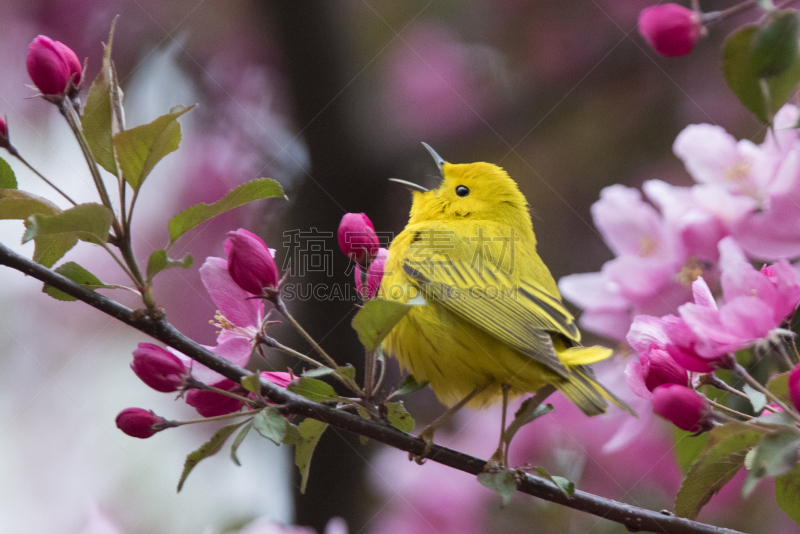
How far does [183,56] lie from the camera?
407cm

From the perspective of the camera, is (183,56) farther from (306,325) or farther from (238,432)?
(238,432)

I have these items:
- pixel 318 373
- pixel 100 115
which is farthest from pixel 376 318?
pixel 100 115

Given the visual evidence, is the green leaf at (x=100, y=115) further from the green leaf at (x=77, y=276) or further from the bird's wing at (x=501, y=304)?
the bird's wing at (x=501, y=304)

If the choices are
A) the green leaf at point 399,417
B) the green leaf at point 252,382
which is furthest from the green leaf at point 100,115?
the green leaf at point 399,417

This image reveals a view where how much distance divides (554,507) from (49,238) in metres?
2.14

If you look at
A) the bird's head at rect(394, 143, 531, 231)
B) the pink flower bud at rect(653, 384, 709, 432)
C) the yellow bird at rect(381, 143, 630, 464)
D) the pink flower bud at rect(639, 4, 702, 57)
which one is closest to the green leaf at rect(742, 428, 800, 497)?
the pink flower bud at rect(653, 384, 709, 432)

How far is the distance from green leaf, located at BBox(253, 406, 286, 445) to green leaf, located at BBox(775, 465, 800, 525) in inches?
36.2

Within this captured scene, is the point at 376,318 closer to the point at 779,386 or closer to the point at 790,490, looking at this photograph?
the point at 779,386

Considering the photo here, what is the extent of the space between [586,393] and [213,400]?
0.87m

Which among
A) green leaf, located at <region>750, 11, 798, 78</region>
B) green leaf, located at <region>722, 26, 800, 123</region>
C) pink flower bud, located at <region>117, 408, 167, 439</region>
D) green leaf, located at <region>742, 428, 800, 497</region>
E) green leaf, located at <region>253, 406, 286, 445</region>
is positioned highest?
green leaf, located at <region>750, 11, 798, 78</region>

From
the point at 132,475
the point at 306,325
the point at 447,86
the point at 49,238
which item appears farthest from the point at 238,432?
the point at 447,86

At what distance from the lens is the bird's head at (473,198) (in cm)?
273

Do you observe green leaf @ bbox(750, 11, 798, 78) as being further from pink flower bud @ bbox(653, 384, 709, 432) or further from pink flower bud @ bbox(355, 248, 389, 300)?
pink flower bud @ bbox(355, 248, 389, 300)

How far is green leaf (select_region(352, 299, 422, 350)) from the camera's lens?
1.30m
